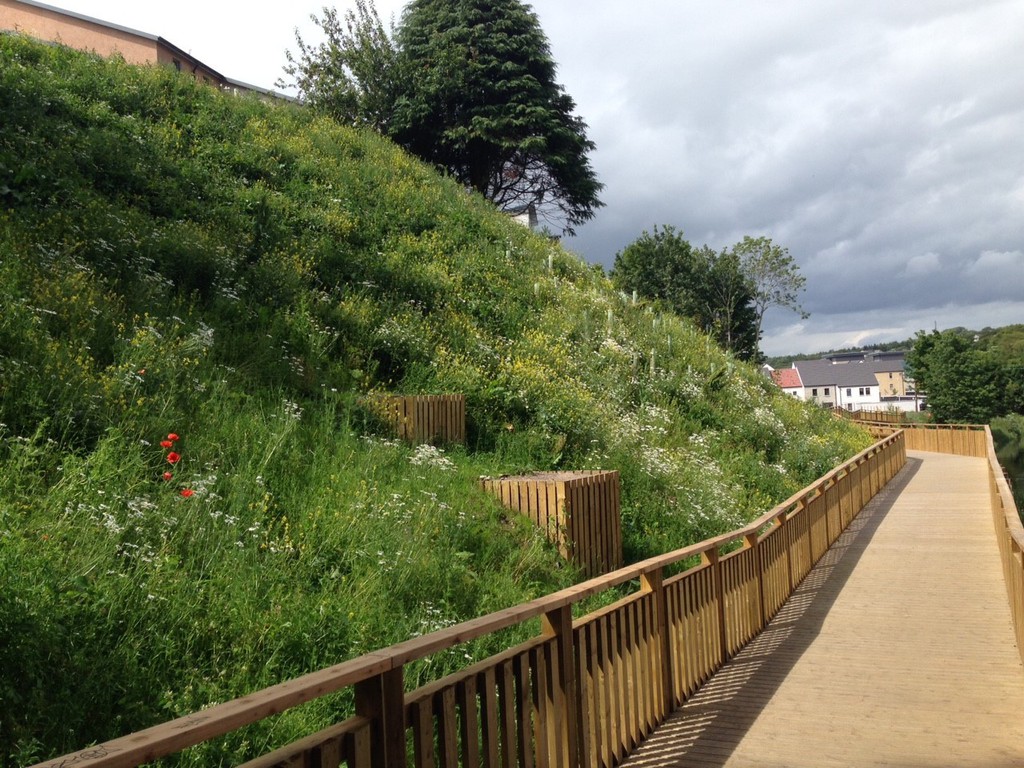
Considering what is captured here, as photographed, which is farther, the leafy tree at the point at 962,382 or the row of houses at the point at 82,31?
the leafy tree at the point at 962,382

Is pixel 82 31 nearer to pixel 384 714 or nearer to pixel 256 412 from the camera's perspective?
pixel 256 412

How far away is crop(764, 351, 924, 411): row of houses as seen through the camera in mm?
110562

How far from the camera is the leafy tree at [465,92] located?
30797 mm

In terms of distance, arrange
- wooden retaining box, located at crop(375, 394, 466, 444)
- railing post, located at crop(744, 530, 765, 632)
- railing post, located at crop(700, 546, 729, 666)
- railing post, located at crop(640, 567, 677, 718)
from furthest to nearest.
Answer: wooden retaining box, located at crop(375, 394, 466, 444)
railing post, located at crop(744, 530, 765, 632)
railing post, located at crop(700, 546, 729, 666)
railing post, located at crop(640, 567, 677, 718)

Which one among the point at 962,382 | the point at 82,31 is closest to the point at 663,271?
the point at 962,382

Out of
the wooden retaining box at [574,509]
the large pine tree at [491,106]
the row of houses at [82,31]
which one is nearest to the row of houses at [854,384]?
the large pine tree at [491,106]

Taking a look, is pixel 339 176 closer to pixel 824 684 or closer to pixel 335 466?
pixel 335 466

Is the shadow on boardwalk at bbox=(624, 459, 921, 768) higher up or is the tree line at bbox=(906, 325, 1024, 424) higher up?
the tree line at bbox=(906, 325, 1024, 424)

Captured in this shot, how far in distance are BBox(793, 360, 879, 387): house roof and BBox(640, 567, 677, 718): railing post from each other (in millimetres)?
114130

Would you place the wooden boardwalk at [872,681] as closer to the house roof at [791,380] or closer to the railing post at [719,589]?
the railing post at [719,589]

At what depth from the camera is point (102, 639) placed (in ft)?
15.0

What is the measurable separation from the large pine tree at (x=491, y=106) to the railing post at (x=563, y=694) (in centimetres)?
2752

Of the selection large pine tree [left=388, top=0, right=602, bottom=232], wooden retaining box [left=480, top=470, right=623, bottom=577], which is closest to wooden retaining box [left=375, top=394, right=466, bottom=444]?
wooden retaining box [left=480, top=470, right=623, bottom=577]

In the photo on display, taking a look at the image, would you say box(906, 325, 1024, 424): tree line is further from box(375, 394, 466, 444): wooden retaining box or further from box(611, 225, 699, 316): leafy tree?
box(375, 394, 466, 444): wooden retaining box
